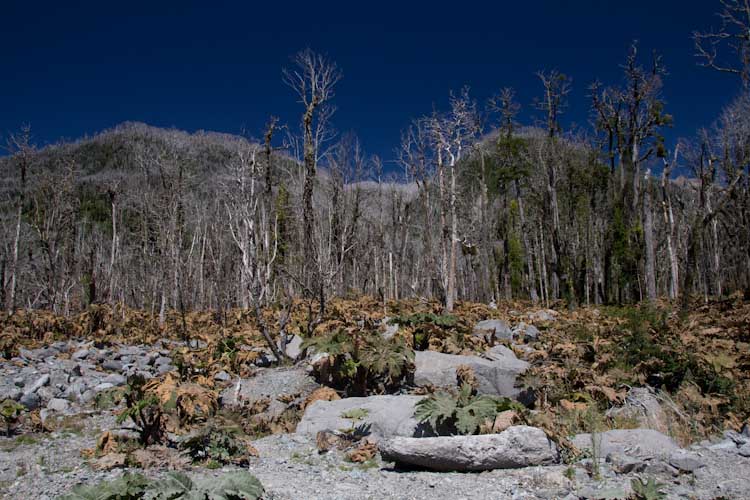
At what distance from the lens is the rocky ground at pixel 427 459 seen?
192 inches

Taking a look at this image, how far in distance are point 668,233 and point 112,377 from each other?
32.0m

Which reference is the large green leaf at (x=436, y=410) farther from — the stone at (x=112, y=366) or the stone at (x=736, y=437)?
the stone at (x=112, y=366)

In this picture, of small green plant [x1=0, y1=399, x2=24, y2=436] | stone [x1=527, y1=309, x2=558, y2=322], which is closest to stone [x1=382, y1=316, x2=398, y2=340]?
stone [x1=527, y1=309, x2=558, y2=322]

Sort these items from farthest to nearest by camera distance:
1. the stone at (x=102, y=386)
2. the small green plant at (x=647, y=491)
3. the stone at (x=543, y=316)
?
the stone at (x=543, y=316), the stone at (x=102, y=386), the small green plant at (x=647, y=491)

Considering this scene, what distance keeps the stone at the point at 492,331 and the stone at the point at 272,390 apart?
374 cm

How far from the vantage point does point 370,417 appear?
6.66 m

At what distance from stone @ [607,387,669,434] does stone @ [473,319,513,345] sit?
Answer: 308 cm

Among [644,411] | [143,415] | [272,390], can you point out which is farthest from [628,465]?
[272,390]

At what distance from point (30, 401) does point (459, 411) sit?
→ 6965 mm

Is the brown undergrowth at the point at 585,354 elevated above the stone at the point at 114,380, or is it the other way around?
the brown undergrowth at the point at 585,354

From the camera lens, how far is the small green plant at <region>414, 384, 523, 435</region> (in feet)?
18.6

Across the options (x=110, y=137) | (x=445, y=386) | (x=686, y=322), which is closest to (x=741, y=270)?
(x=686, y=322)

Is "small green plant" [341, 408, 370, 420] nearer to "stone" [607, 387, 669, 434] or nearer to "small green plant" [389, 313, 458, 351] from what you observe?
"small green plant" [389, 313, 458, 351]

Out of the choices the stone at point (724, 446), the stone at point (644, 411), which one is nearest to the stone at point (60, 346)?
the stone at point (644, 411)
